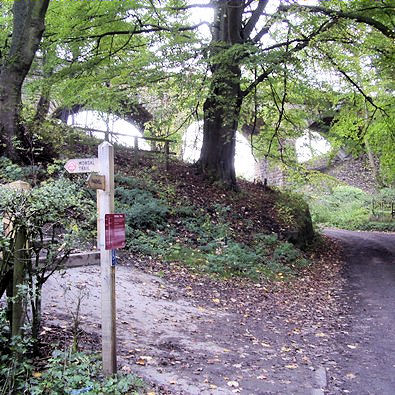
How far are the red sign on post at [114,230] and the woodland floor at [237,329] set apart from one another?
0.82 meters

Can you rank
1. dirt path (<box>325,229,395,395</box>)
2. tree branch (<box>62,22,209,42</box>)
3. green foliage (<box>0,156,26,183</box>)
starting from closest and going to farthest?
dirt path (<box>325,229,395,395</box>) < green foliage (<box>0,156,26,183</box>) < tree branch (<box>62,22,209,42</box>)

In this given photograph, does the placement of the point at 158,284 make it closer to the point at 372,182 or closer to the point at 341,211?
the point at 341,211

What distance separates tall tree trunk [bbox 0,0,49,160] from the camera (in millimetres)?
9977

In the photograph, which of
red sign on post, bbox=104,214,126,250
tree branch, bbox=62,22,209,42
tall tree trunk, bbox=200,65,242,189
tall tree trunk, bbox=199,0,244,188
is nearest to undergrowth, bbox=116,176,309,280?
tall tree trunk, bbox=200,65,242,189

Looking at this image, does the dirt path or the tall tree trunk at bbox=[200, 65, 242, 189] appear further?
the tall tree trunk at bbox=[200, 65, 242, 189]

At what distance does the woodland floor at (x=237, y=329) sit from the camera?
462cm

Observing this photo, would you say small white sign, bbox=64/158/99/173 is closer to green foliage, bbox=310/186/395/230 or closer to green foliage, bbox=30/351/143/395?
green foliage, bbox=30/351/143/395

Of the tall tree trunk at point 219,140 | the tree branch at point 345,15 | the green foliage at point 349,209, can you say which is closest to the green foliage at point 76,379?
the tree branch at point 345,15

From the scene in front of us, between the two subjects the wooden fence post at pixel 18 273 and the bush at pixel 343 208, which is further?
the bush at pixel 343 208

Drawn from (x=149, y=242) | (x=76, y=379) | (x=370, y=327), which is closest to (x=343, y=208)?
(x=149, y=242)

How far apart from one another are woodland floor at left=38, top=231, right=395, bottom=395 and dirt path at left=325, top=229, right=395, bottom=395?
0.02 metres

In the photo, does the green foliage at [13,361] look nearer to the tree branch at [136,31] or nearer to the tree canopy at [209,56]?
the tree canopy at [209,56]

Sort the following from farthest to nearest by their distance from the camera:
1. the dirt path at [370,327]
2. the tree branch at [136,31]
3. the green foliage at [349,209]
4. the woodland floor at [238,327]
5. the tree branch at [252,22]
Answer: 1. the green foliage at [349,209]
2. the tree branch at [252,22]
3. the tree branch at [136,31]
4. the dirt path at [370,327]
5. the woodland floor at [238,327]

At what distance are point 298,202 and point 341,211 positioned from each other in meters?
14.7
